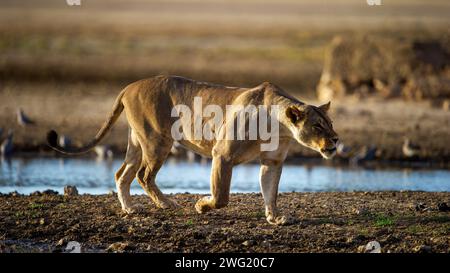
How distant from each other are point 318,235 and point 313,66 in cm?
2390

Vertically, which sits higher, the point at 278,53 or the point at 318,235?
the point at 318,235

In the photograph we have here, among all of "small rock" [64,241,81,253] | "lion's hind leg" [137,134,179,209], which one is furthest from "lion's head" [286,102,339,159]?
"small rock" [64,241,81,253]

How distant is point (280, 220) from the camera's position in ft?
37.7

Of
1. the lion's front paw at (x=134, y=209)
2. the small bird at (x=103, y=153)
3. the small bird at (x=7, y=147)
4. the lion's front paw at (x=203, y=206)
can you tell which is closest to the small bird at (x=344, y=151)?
the small bird at (x=103, y=153)

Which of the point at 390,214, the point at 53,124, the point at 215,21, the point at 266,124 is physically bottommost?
the point at 215,21

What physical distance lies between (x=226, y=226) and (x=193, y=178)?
18.8 feet

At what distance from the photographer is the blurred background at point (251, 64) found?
21484mm

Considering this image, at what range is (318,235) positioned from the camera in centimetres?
1102

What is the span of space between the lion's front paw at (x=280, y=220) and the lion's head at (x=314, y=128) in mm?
845

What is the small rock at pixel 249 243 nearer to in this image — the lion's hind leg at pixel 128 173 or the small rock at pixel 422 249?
the small rock at pixel 422 249

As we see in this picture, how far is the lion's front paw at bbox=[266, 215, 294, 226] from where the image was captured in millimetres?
11477

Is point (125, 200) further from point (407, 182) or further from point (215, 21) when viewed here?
point (215, 21)

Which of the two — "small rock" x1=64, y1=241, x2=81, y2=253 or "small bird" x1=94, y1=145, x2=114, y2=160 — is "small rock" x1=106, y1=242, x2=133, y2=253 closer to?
"small rock" x1=64, y1=241, x2=81, y2=253
